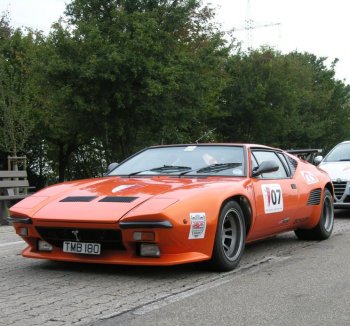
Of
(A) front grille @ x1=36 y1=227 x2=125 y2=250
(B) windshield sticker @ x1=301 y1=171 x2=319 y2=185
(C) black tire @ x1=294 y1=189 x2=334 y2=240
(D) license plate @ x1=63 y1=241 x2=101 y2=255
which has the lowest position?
(C) black tire @ x1=294 y1=189 x2=334 y2=240

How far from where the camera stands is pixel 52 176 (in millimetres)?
31109

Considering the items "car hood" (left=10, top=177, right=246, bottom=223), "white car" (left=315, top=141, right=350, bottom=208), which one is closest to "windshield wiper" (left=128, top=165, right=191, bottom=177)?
"car hood" (left=10, top=177, right=246, bottom=223)

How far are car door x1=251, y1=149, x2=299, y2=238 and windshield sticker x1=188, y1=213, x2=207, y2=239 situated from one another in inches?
43.2

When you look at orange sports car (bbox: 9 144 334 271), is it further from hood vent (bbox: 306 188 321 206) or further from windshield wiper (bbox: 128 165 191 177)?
hood vent (bbox: 306 188 321 206)

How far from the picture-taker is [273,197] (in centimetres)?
638

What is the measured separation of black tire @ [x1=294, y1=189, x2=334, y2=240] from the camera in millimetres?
7648

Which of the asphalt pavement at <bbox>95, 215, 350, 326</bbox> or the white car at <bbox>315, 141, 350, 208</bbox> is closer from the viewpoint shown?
the asphalt pavement at <bbox>95, 215, 350, 326</bbox>

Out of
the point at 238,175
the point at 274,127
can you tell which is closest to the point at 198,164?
the point at 238,175

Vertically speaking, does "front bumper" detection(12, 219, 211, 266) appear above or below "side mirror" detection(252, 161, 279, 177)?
below

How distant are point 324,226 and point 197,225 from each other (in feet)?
11.1

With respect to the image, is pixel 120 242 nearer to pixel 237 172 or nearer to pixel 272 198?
pixel 237 172

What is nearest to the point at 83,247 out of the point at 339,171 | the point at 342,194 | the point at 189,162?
the point at 189,162

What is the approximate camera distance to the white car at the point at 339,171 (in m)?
10.8

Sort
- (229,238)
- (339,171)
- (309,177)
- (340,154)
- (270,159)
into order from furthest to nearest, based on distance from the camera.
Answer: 1. (340,154)
2. (339,171)
3. (309,177)
4. (270,159)
5. (229,238)
